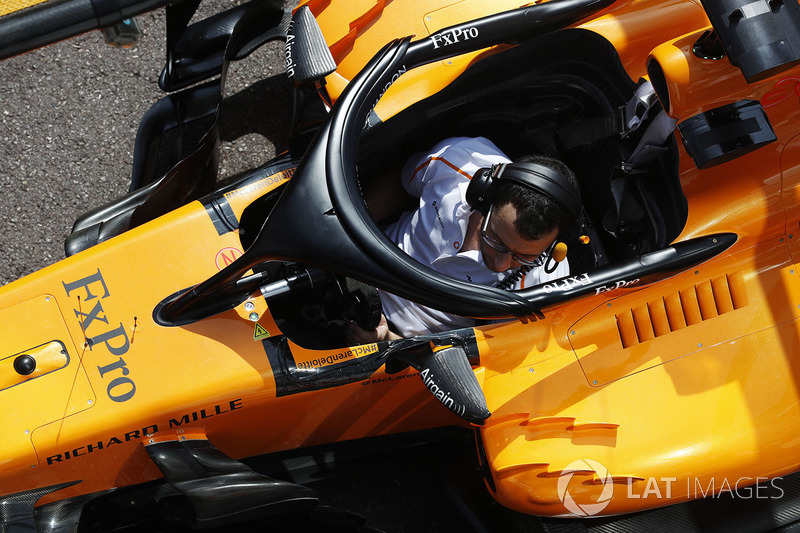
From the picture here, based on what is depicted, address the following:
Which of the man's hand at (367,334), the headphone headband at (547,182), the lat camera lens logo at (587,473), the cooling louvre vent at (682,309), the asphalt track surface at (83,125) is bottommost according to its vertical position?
the lat camera lens logo at (587,473)

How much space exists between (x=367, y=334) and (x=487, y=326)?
390 mm

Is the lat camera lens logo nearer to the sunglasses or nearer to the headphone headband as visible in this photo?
the sunglasses

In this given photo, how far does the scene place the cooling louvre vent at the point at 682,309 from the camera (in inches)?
85.7

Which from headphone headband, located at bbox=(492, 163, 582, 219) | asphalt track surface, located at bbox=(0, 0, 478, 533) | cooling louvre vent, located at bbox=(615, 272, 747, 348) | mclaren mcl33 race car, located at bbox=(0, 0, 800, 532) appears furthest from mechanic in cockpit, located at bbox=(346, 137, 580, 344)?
asphalt track surface, located at bbox=(0, 0, 478, 533)

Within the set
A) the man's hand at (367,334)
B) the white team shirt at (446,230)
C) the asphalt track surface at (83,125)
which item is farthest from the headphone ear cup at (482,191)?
the asphalt track surface at (83,125)

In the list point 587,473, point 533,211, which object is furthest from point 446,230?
point 587,473

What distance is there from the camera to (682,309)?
7.15 ft

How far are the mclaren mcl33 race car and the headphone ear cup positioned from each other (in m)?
0.32

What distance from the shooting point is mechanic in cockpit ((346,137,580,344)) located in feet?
6.48

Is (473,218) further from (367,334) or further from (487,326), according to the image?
(367,334)

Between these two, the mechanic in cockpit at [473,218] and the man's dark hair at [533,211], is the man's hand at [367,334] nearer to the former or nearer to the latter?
the mechanic in cockpit at [473,218]

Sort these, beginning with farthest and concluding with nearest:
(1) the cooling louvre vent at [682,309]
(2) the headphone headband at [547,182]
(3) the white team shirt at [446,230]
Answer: (3) the white team shirt at [446,230]
(1) the cooling louvre vent at [682,309]
(2) the headphone headband at [547,182]

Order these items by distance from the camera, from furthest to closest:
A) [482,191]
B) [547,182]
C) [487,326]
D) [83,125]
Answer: [83,125] → [487,326] → [482,191] → [547,182]

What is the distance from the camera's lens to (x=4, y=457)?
2.06m
